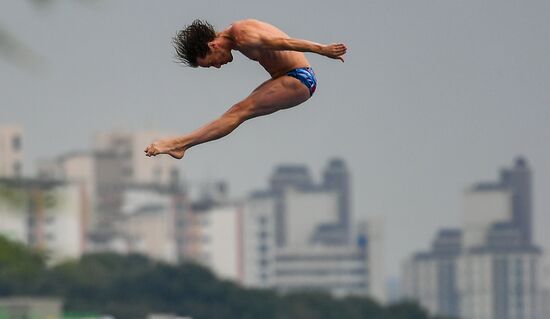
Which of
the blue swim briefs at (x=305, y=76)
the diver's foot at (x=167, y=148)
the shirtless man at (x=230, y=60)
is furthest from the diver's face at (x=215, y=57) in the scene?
the diver's foot at (x=167, y=148)

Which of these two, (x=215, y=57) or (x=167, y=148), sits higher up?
(x=215, y=57)

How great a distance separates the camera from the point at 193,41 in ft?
104

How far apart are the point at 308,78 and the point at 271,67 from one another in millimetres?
580

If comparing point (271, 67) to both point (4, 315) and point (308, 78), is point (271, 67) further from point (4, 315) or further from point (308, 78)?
point (4, 315)

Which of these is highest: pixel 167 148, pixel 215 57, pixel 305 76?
pixel 215 57

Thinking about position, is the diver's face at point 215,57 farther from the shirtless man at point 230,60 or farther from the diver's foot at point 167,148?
the diver's foot at point 167,148

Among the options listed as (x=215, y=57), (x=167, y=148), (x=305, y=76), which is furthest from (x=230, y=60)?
(x=167, y=148)

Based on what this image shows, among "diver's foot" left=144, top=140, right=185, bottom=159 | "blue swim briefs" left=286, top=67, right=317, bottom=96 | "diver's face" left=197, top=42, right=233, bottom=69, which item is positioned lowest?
"diver's foot" left=144, top=140, right=185, bottom=159

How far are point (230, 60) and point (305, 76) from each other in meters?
0.97

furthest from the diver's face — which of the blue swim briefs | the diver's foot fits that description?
the diver's foot

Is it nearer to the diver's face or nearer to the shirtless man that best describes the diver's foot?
the shirtless man

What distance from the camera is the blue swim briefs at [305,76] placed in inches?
1254

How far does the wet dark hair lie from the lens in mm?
31703

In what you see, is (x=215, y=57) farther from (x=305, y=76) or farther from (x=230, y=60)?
(x=305, y=76)
